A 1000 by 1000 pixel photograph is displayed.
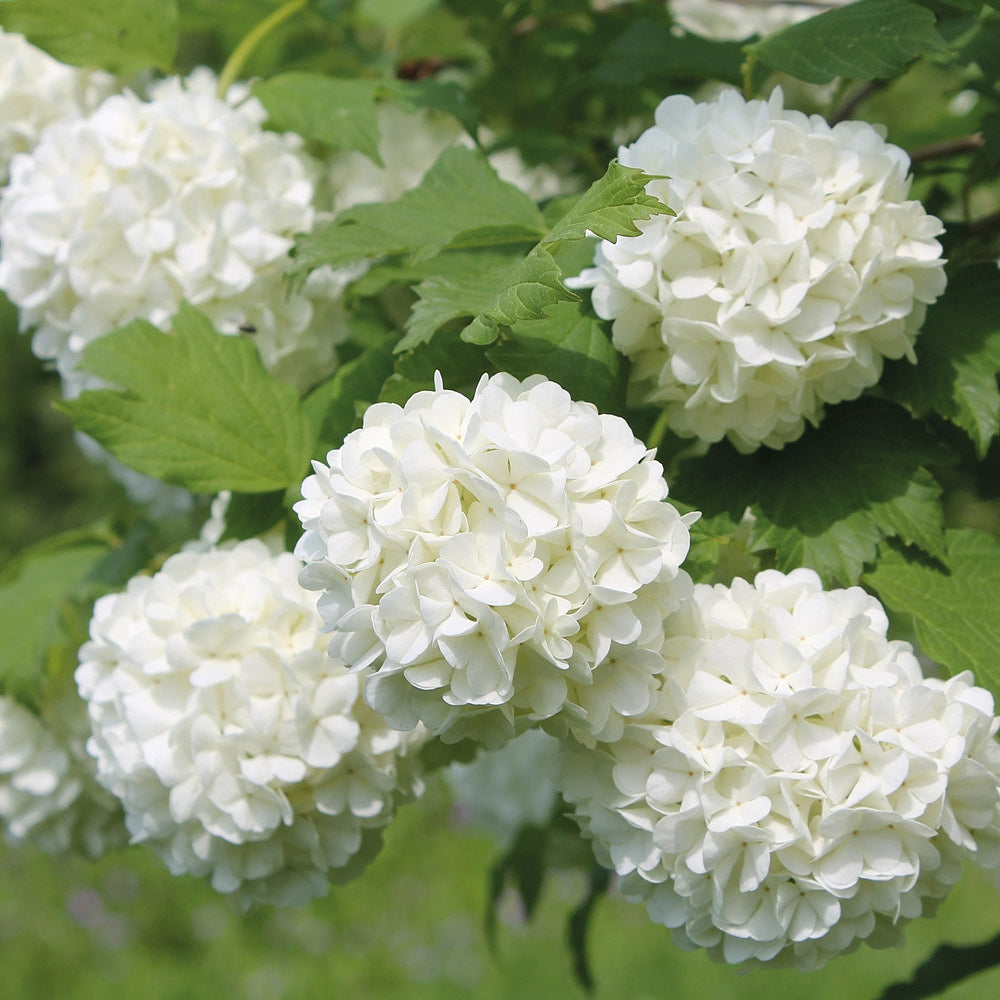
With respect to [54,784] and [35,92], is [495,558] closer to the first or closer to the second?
[54,784]

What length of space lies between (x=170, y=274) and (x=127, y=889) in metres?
3.78

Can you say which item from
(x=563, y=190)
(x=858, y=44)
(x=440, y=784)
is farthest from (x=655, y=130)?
(x=440, y=784)

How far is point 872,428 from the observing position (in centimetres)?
115

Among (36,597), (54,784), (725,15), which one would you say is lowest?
(54,784)

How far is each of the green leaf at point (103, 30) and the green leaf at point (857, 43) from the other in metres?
0.84

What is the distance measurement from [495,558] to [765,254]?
385mm

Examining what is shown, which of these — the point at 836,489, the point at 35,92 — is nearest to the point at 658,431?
the point at 836,489

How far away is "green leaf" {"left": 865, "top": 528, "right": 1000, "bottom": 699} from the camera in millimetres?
1046

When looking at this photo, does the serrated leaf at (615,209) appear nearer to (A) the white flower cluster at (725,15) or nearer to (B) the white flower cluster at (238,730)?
(B) the white flower cluster at (238,730)

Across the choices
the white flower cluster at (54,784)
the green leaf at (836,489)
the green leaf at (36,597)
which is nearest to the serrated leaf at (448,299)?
the green leaf at (836,489)

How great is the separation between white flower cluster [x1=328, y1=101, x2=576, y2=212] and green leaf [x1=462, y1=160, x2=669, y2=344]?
0.67 m

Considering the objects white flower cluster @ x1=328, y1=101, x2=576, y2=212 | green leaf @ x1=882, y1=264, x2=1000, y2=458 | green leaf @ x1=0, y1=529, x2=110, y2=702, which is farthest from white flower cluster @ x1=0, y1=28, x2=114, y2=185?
green leaf @ x1=882, y1=264, x2=1000, y2=458

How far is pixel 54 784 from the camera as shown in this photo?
1545 millimetres

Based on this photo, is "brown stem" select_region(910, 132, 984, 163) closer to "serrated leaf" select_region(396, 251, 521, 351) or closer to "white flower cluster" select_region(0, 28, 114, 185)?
"serrated leaf" select_region(396, 251, 521, 351)
